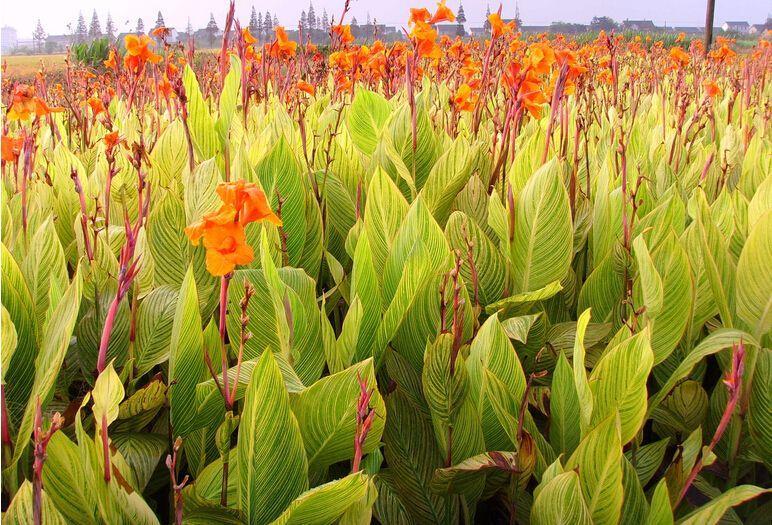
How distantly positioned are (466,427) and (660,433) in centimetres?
37

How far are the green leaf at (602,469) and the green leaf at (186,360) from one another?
17.4 inches

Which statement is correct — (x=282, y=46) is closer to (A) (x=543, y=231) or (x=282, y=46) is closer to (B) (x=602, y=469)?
(A) (x=543, y=231)

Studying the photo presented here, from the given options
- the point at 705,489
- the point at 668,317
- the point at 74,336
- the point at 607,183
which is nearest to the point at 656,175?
the point at 607,183

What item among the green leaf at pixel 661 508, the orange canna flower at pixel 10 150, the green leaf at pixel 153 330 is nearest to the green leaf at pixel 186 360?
the green leaf at pixel 153 330

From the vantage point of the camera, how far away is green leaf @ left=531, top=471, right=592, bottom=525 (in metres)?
0.64

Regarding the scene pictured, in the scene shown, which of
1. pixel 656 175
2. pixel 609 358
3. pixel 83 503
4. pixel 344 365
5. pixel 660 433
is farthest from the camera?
pixel 656 175

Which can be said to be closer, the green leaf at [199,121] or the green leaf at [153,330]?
the green leaf at [153,330]

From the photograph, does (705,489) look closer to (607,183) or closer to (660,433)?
(660,433)

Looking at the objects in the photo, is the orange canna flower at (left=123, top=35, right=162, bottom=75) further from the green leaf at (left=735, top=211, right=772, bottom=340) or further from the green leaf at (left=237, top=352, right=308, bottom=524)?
the green leaf at (left=735, top=211, right=772, bottom=340)

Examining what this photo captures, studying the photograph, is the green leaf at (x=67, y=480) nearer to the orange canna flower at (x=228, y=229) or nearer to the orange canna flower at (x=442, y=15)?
the orange canna flower at (x=228, y=229)

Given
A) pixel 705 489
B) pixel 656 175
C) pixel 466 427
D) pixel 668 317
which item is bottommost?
pixel 705 489

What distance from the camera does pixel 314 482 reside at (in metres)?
0.77

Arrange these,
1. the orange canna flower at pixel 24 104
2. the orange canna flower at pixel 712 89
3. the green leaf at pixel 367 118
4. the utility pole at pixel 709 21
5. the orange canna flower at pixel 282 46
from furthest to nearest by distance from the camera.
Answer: the utility pole at pixel 709 21 → the orange canna flower at pixel 712 89 → the orange canna flower at pixel 282 46 → the green leaf at pixel 367 118 → the orange canna flower at pixel 24 104

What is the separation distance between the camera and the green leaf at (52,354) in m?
0.69
